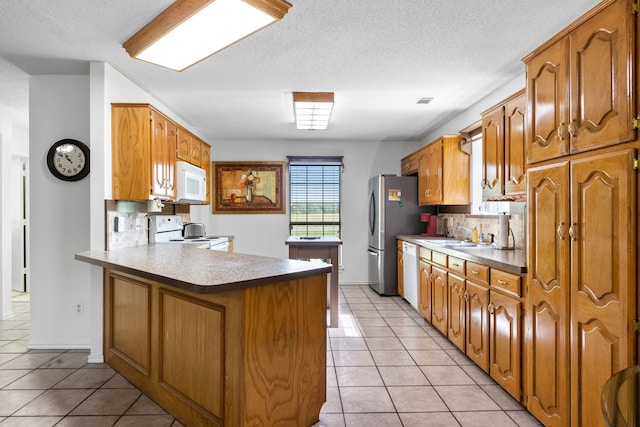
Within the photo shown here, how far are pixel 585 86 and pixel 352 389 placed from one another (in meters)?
2.29

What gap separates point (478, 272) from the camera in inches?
108

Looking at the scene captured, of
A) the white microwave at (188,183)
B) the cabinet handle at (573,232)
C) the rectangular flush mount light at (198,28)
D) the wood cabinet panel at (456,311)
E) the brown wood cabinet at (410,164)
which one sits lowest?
the wood cabinet panel at (456,311)

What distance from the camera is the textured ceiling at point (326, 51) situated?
222cm

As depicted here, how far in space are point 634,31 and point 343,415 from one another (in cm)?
242

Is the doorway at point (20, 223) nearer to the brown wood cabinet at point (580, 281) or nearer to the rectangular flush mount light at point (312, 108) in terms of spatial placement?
the rectangular flush mount light at point (312, 108)

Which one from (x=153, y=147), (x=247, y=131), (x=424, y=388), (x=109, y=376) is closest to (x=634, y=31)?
(x=424, y=388)

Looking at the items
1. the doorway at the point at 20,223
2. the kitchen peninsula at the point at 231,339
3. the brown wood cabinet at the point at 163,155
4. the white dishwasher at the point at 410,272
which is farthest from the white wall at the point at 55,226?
the white dishwasher at the point at 410,272

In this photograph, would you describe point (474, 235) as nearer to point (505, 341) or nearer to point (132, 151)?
point (505, 341)

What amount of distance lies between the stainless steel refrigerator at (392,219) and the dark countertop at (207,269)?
2.98 meters

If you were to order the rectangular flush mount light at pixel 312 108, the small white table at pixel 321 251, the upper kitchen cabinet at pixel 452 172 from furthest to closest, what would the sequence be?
1. the upper kitchen cabinet at pixel 452 172
2. the small white table at pixel 321 251
3. the rectangular flush mount light at pixel 312 108

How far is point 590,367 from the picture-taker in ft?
5.46

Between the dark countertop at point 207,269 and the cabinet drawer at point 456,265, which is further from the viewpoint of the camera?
the cabinet drawer at point 456,265

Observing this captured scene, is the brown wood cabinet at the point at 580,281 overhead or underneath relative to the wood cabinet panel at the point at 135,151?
underneath

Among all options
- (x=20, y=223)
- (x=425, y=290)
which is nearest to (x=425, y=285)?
(x=425, y=290)
